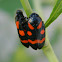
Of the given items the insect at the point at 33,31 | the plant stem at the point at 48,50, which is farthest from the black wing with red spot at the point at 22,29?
the plant stem at the point at 48,50

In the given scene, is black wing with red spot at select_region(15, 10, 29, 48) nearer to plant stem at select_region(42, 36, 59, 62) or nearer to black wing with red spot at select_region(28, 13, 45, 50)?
black wing with red spot at select_region(28, 13, 45, 50)

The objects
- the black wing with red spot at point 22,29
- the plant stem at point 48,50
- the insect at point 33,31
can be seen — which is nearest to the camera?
the plant stem at point 48,50

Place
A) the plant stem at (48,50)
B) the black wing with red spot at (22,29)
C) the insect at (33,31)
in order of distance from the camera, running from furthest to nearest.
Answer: the black wing with red spot at (22,29), the insect at (33,31), the plant stem at (48,50)

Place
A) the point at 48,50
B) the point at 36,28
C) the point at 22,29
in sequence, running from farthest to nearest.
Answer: the point at 22,29 → the point at 36,28 → the point at 48,50

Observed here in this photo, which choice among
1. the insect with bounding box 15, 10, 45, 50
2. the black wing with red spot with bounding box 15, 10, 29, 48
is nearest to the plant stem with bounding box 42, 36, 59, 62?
the insect with bounding box 15, 10, 45, 50

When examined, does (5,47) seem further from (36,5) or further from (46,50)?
(46,50)

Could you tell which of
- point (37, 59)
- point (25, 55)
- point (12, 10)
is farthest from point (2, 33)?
point (25, 55)

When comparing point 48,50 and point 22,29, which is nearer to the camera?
point 48,50

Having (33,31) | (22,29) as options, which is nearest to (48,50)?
(33,31)

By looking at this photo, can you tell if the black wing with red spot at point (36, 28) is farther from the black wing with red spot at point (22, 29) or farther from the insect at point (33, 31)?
the black wing with red spot at point (22, 29)

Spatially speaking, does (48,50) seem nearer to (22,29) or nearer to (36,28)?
(36,28)

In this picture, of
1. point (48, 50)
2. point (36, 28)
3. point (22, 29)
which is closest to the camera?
point (48, 50)
